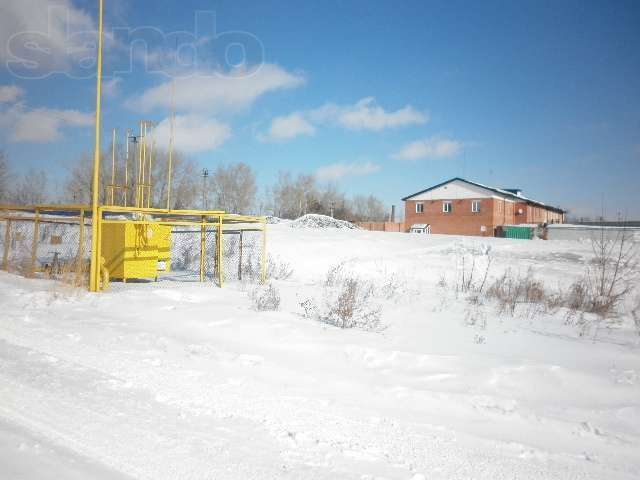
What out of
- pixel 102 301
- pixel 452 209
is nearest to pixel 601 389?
pixel 102 301

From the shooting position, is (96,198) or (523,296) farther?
(523,296)

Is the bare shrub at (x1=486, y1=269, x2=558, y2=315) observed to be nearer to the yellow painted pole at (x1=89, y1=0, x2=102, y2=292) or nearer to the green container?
the yellow painted pole at (x1=89, y1=0, x2=102, y2=292)

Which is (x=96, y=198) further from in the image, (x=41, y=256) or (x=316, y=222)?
(x=316, y=222)

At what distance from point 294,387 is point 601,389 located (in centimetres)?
349

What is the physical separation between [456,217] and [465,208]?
1.46 m

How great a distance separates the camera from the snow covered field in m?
3.12

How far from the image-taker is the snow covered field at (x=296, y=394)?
123 inches

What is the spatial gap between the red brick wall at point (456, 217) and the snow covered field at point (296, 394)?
42941 mm

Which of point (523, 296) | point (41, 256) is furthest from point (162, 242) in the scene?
point (523, 296)

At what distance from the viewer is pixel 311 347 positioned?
20.1 feet

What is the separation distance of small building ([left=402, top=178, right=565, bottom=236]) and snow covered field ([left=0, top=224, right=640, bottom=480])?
142ft

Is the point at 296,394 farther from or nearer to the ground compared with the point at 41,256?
nearer to the ground

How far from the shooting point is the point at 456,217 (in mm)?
51969

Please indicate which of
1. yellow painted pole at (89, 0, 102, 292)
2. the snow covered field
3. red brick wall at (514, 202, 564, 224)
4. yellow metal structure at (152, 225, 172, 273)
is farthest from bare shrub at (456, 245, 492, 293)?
red brick wall at (514, 202, 564, 224)
